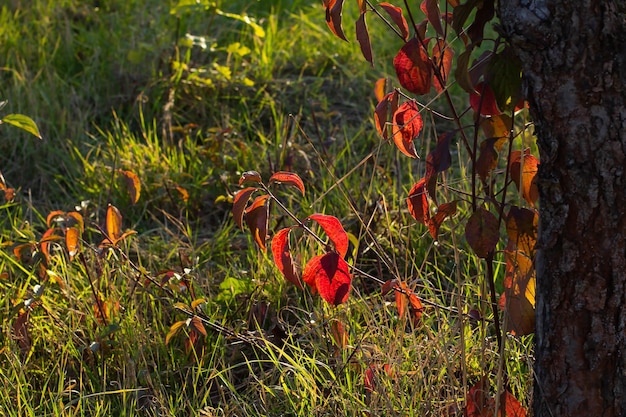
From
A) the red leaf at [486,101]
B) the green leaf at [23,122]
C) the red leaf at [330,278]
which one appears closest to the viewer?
the red leaf at [486,101]

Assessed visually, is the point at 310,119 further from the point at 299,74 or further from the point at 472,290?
the point at 472,290

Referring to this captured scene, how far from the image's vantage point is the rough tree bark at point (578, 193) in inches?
56.7

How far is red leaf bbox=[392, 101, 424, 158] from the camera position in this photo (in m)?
1.83

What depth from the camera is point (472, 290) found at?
2578 mm

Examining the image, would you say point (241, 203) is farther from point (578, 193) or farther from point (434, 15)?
point (578, 193)

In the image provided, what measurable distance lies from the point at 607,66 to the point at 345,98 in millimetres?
2673

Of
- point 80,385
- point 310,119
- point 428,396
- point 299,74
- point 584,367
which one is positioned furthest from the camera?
point 299,74

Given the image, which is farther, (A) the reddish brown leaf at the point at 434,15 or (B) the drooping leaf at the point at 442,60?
(B) the drooping leaf at the point at 442,60

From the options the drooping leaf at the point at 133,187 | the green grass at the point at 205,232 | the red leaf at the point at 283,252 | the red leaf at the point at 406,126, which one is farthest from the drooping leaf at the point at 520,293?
the drooping leaf at the point at 133,187

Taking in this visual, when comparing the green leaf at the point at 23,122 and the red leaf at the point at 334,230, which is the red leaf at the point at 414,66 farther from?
the green leaf at the point at 23,122

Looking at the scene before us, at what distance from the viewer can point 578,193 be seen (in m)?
1.51

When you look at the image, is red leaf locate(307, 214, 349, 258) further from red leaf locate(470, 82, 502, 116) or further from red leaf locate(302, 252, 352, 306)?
red leaf locate(470, 82, 502, 116)

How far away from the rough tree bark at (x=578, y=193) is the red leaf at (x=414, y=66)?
21 centimetres

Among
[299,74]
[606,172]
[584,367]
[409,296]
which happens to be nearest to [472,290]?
[409,296]
